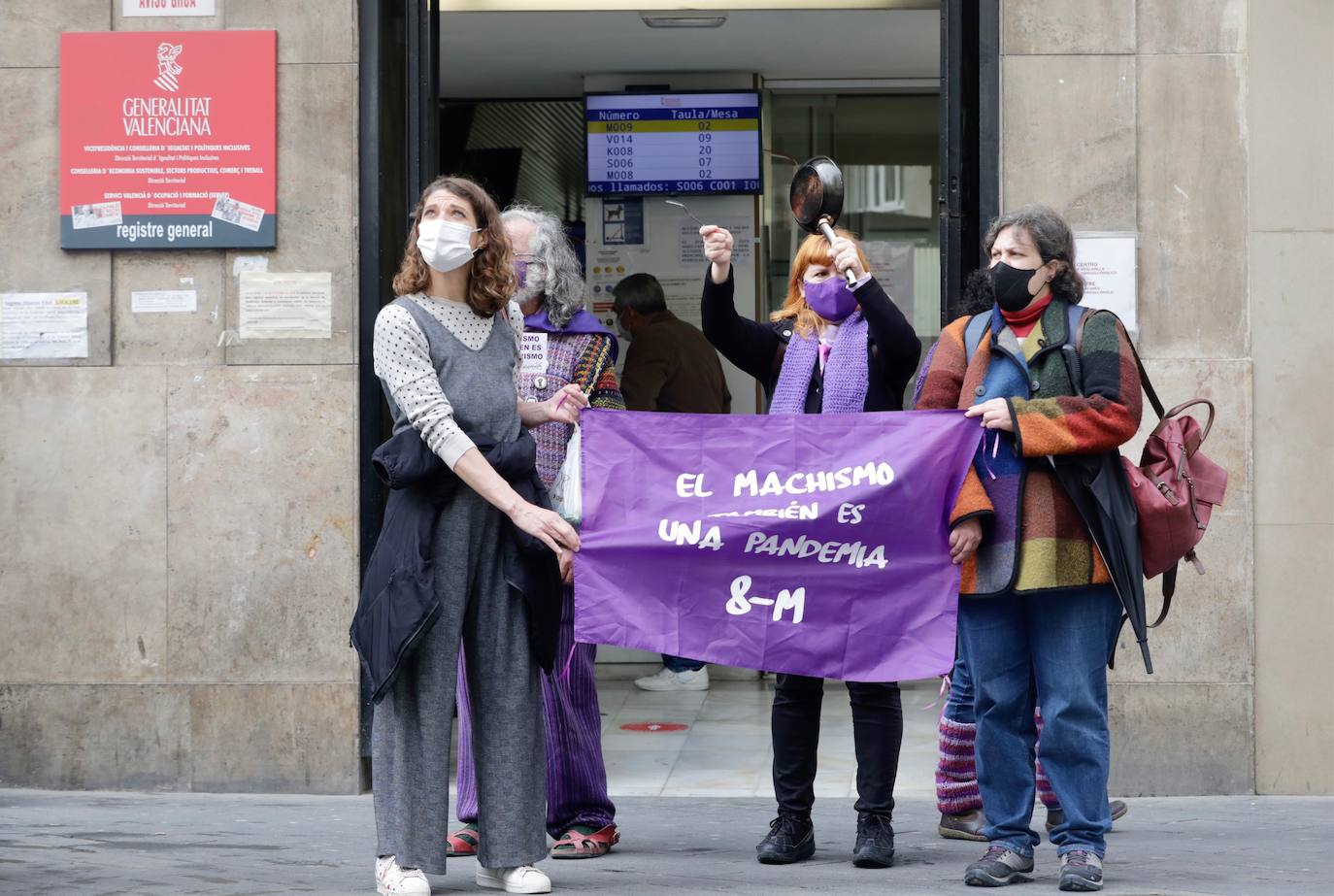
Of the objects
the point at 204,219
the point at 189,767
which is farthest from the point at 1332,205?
the point at 189,767

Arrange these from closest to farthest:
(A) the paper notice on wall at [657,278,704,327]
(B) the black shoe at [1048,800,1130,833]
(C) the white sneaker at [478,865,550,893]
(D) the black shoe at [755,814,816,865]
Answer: (C) the white sneaker at [478,865,550,893] < (D) the black shoe at [755,814,816,865] < (B) the black shoe at [1048,800,1130,833] < (A) the paper notice on wall at [657,278,704,327]

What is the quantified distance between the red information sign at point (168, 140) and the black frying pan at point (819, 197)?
2.48m

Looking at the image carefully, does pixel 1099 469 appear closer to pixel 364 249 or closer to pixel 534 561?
pixel 534 561

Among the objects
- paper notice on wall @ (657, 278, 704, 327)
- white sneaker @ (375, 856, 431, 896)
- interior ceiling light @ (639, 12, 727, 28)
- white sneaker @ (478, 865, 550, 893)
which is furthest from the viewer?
paper notice on wall @ (657, 278, 704, 327)

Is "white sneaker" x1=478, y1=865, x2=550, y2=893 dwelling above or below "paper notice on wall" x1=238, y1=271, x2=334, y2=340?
below

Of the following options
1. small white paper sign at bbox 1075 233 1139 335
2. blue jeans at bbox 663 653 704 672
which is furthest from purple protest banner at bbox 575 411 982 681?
blue jeans at bbox 663 653 704 672

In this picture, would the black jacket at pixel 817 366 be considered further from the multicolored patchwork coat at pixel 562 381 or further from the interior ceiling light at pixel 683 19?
the interior ceiling light at pixel 683 19

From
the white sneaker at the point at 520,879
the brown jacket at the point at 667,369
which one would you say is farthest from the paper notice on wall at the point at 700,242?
the white sneaker at the point at 520,879

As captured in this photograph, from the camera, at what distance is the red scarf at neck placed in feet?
16.2

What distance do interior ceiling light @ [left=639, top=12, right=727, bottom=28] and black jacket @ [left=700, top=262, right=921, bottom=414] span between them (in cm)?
438

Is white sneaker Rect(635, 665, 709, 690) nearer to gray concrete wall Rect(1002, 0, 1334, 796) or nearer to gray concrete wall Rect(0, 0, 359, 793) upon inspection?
gray concrete wall Rect(0, 0, 359, 793)

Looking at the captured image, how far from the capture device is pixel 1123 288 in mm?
6516

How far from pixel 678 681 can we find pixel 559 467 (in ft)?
13.2

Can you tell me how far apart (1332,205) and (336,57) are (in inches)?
148
